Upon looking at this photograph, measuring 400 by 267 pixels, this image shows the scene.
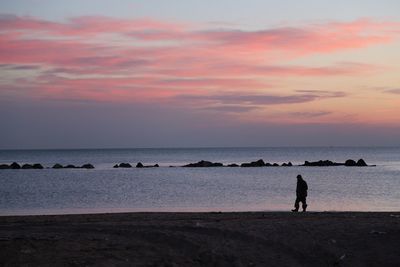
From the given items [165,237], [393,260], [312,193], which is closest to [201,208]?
[312,193]

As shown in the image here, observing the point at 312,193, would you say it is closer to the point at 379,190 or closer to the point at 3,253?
the point at 379,190

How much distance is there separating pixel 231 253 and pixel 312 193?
3030 centimetres

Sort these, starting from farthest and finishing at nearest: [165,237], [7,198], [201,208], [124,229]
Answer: [7,198], [201,208], [124,229], [165,237]

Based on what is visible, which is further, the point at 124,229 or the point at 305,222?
the point at 305,222

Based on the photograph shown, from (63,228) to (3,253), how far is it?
4735 millimetres

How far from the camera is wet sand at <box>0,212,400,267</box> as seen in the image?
14594 mm

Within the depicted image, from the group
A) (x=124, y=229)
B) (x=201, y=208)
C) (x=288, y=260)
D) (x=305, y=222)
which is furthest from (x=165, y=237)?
(x=201, y=208)

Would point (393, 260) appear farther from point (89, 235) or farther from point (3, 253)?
point (3, 253)

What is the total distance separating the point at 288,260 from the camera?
15.3m

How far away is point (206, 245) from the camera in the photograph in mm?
16125

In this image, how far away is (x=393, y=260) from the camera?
15.2 metres

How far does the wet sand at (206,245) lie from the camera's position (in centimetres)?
1459

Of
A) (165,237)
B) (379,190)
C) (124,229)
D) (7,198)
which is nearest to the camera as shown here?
(165,237)

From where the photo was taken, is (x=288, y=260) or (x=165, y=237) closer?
(x=288, y=260)
